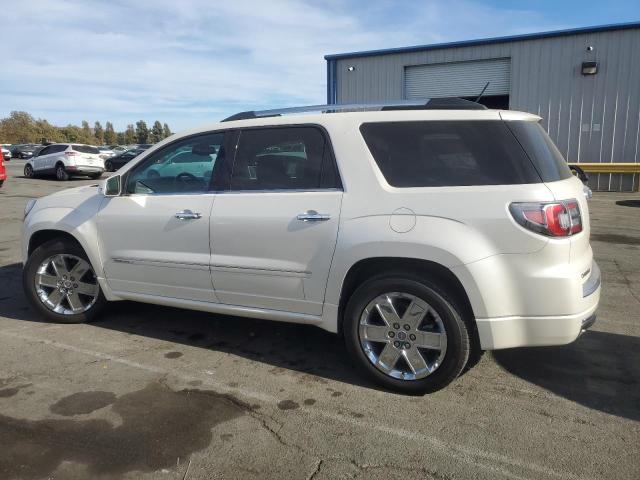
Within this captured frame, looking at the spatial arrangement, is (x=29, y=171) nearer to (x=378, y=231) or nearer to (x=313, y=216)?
(x=313, y=216)

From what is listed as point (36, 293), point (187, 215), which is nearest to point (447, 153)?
point (187, 215)

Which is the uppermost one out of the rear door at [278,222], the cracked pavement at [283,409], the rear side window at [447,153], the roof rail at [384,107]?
the roof rail at [384,107]

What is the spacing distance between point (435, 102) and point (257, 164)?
1336 mm

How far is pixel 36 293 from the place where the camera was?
4.87 meters

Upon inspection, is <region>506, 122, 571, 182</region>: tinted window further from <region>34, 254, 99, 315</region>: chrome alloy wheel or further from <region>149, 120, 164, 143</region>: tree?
<region>149, 120, 164, 143</region>: tree

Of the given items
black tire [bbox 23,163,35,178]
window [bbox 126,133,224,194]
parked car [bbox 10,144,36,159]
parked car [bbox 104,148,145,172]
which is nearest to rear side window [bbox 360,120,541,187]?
window [bbox 126,133,224,194]

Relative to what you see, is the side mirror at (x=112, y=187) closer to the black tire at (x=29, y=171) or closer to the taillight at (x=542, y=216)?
the taillight at (x=542, y=216)

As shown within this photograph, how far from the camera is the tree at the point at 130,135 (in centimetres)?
12044

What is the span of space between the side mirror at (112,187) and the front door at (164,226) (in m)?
0.05

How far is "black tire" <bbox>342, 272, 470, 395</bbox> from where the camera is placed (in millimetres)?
3303

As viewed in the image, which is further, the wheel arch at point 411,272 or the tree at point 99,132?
the tree at point 99,132

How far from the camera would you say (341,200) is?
3576 millimetres

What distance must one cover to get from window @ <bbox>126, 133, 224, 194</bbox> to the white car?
0.4 inches

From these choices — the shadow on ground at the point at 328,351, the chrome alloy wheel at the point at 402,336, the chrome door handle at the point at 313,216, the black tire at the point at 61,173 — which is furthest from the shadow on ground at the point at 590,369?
the black tire at the point at 61,173
